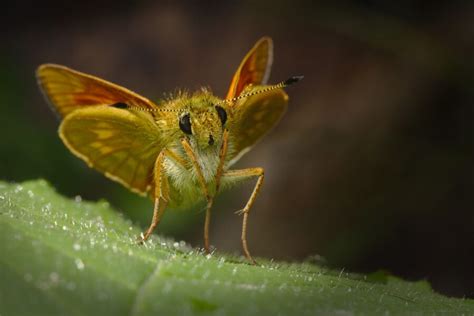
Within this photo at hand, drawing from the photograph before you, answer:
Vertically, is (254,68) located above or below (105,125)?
above

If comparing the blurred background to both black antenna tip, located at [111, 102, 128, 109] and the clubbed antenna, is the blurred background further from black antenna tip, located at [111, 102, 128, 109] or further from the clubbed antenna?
black antenna tip, located at [111, 102, 128, 109]

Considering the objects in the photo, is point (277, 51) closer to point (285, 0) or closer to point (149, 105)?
point (285, 0)

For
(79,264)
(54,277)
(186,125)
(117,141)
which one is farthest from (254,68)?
(54,277)

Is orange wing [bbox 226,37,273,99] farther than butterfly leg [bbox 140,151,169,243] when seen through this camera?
Yes

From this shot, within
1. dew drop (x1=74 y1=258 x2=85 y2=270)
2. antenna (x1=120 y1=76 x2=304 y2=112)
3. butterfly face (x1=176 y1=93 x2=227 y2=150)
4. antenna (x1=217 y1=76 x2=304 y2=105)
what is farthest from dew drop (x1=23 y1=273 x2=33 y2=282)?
antenna (x1=217 y1=76 x2=304 y2=105)

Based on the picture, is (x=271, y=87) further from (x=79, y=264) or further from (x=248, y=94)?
(x=79, y=264)

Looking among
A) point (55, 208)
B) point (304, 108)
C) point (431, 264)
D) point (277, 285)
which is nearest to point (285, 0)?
point (304, 108)
